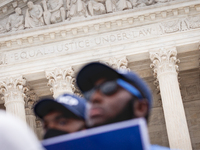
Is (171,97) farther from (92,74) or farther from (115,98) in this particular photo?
(115,98)

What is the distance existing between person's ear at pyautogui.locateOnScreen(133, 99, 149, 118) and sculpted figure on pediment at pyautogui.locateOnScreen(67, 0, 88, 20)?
64.7ft

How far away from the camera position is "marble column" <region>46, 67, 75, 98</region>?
21000mm

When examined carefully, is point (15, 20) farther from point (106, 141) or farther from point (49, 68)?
point (106, 141)

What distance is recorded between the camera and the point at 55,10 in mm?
22109

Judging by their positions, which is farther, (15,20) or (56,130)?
(15,20)

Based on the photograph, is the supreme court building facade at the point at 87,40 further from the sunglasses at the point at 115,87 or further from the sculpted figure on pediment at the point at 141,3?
the sunglasses at the point at 115,87

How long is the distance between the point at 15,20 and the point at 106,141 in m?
21.2

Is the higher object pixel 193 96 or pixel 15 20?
pixel 15 20

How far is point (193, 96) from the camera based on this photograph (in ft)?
83.5

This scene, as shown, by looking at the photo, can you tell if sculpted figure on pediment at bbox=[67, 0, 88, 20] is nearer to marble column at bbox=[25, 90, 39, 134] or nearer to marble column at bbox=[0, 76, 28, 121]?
marble column at bbox=[0, 76, 28, 121]

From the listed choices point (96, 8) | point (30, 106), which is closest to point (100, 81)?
point (96, 8)

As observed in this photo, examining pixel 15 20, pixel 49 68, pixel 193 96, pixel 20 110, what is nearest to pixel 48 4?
pixel 15 20

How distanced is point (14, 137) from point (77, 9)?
2014cm

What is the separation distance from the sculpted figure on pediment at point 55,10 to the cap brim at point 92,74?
19708 millimetres
